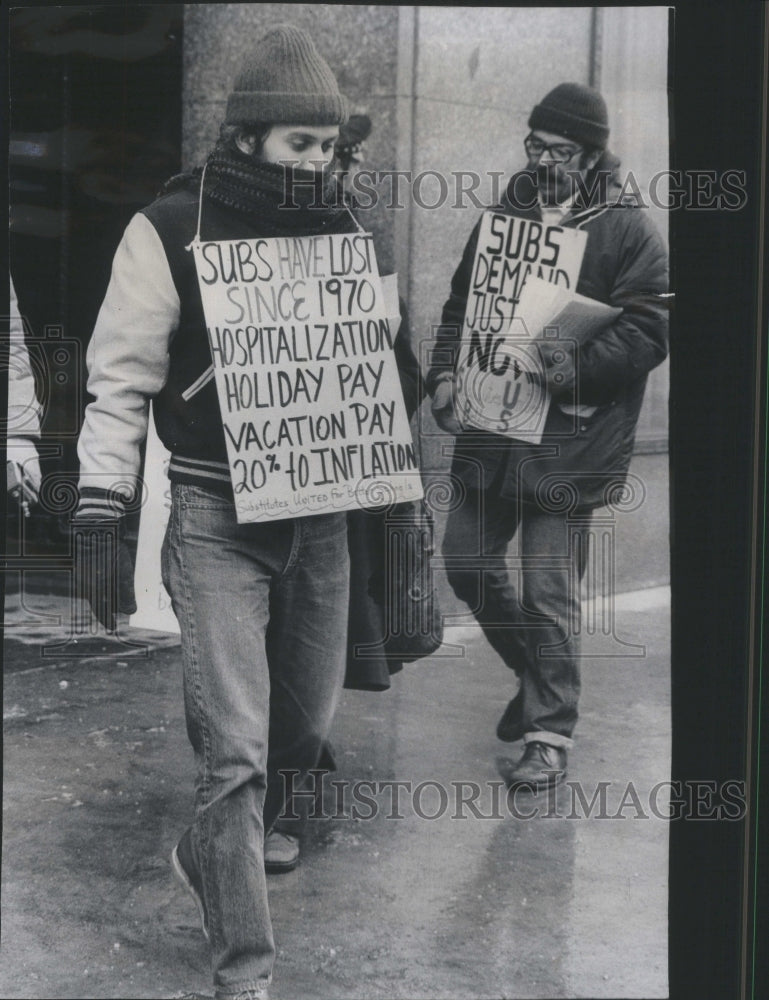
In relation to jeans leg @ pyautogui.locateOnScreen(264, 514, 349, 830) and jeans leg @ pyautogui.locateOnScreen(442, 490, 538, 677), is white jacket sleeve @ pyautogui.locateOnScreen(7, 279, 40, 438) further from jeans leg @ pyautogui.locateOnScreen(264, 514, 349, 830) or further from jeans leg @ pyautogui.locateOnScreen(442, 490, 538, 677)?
jeans leg @ pyautogui.locateOnScreen(442, 490, 538, 677)

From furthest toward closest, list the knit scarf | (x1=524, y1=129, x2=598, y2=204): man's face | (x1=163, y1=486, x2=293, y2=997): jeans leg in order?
(x1=524, y1=129, x2=598, y2=204): man's face < the knit scarf < (x1=163, y1=486, x2=293, y2=997): jeans leg

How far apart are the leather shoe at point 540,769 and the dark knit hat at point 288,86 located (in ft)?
6.09

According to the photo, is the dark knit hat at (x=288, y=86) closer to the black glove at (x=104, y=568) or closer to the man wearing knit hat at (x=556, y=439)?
the man wearing knit hat at (x=556, y=439)

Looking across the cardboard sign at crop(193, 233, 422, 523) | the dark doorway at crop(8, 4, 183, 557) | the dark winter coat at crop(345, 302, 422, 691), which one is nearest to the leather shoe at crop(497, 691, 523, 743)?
the dark winter coat at crop(345, 302, 422, 691)

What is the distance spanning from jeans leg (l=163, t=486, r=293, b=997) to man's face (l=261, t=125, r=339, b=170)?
927mm

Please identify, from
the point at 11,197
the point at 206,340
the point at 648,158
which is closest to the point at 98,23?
the point at 11,197

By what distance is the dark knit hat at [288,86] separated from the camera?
3.91 meters

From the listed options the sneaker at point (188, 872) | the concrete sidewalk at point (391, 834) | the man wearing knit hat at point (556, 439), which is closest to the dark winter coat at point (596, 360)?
the man wearing knit hat at point (556, 439)

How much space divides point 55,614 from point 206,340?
893 millimetres

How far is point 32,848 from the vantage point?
413 cm

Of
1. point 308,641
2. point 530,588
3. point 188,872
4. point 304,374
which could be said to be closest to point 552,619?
point 530,588

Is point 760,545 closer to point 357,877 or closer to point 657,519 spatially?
point 657,519

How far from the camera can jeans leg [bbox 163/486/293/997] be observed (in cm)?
380

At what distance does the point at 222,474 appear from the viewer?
393 centimetres
